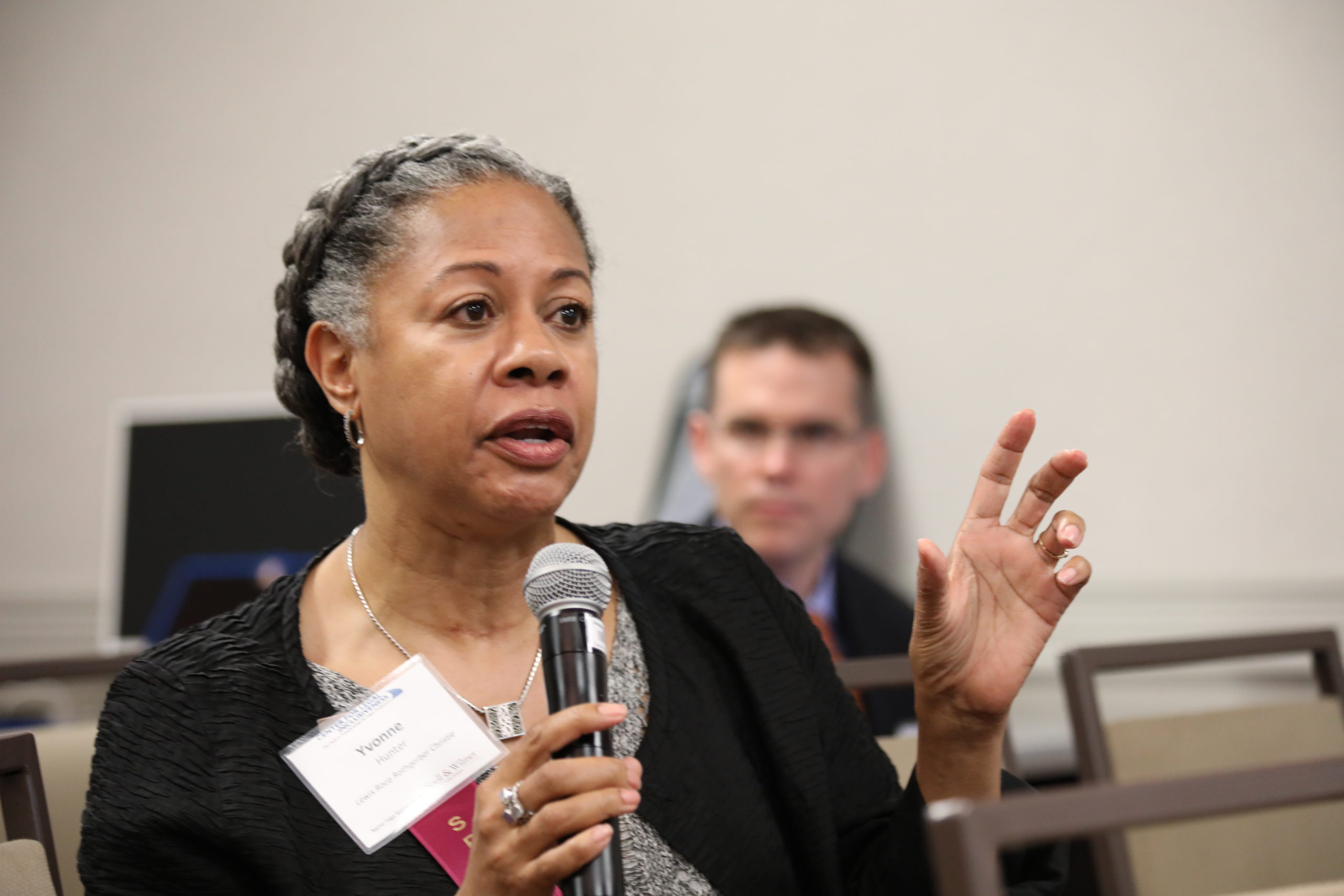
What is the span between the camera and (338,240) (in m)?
1.42

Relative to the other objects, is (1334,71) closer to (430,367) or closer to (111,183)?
(430,367)

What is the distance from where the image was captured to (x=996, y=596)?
4.06 ft

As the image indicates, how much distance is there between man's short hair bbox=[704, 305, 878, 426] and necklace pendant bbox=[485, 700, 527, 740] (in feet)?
6.47

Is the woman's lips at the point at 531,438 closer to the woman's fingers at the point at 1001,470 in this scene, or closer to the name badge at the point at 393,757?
the name badge at the point at 393,757

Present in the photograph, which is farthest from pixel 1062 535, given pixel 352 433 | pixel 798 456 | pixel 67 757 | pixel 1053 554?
pixel 798 456

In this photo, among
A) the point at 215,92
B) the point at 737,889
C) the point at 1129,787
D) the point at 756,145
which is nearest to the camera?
the point at 1129,787

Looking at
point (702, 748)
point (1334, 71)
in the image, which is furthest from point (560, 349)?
point (1334, 71)

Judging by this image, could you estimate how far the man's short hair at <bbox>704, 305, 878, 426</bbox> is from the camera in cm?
316

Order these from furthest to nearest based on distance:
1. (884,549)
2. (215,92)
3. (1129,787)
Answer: (215,92), (884,549), (1129,787)

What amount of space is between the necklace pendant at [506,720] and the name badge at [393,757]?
0.23ft

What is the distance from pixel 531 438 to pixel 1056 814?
72 centimetres

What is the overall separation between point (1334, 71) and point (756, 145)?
5.41 ft

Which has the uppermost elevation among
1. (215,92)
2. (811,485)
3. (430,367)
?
(215,92)

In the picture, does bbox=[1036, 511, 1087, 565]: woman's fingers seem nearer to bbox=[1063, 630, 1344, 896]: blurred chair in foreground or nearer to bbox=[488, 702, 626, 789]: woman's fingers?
bbox=[488, 702, 626, 789]: woman's fingers
